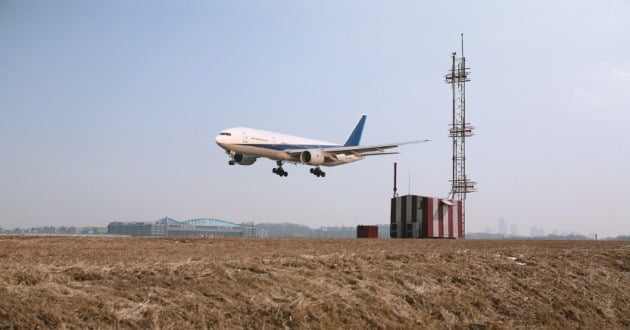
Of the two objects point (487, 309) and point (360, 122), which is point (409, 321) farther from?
point (360, 122)

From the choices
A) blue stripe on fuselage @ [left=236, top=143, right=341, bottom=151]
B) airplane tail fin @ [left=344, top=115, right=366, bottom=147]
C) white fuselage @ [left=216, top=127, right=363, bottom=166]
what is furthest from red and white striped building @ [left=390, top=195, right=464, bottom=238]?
airplane tail fin @ [left=344, top=115, right=366, bottom=147]

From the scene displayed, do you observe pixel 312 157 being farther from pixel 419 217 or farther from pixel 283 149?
pixel 419 217

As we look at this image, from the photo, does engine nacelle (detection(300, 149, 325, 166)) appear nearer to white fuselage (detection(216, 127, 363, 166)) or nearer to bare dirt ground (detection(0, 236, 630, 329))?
white fuselage (detection(216, 127, 363, 166))

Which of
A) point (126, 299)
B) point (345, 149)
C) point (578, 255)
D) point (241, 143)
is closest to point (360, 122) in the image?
point (345, 149)

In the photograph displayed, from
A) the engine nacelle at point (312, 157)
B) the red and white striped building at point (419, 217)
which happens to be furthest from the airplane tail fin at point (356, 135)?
the engine nacelle at point (312, 157)

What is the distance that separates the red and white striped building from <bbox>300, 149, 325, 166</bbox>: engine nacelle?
33.6ft

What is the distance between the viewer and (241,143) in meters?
55.2

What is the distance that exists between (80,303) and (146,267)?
A: 2.54 m

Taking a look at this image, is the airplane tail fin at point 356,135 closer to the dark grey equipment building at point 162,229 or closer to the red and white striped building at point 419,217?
the red and white striped building at point 419,217

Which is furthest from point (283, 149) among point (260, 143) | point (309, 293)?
point (309, 293)

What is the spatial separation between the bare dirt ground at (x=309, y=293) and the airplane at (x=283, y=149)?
3785cm

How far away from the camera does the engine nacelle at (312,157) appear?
5953cm

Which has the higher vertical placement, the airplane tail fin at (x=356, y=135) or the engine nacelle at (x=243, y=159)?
the airplane tail fin at (x=356, y=135)

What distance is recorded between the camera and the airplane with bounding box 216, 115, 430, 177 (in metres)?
55.2
